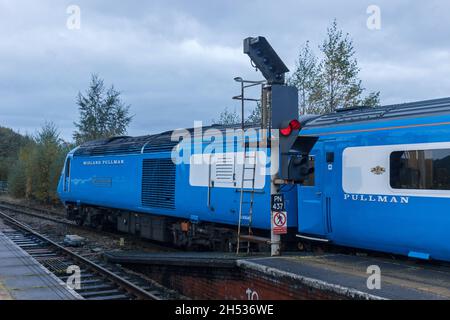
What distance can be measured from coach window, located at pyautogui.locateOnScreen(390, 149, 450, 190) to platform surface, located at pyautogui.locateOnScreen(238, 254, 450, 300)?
1280 millimetres

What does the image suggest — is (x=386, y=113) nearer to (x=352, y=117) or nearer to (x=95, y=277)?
(x=352, y=117)

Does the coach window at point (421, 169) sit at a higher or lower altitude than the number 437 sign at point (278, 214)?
higher

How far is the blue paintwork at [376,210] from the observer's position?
23.1ft

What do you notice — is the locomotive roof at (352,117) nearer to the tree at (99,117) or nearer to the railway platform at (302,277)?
the railway platform at (302,277)

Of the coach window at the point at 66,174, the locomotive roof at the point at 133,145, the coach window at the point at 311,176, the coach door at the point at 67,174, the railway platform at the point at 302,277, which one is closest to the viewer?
the railway platform at the point at 302,277

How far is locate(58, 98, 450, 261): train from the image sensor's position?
284 inches

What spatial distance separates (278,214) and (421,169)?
2471mm

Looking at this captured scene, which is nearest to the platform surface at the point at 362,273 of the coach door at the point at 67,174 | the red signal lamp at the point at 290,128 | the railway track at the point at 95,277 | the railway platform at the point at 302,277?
the railway platform at the point at 302,277

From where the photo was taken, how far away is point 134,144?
1598 centimetres

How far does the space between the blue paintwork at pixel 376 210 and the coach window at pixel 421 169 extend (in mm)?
196

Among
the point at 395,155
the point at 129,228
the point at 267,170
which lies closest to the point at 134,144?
A: the point at 129,228

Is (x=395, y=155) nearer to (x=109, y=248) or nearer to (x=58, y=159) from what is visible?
(x=109, y=248)

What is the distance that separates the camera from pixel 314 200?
898cm

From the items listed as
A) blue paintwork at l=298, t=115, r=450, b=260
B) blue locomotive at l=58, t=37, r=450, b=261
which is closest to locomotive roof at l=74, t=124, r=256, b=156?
blue locomotive at l=58, t=37, r=450, b=261
